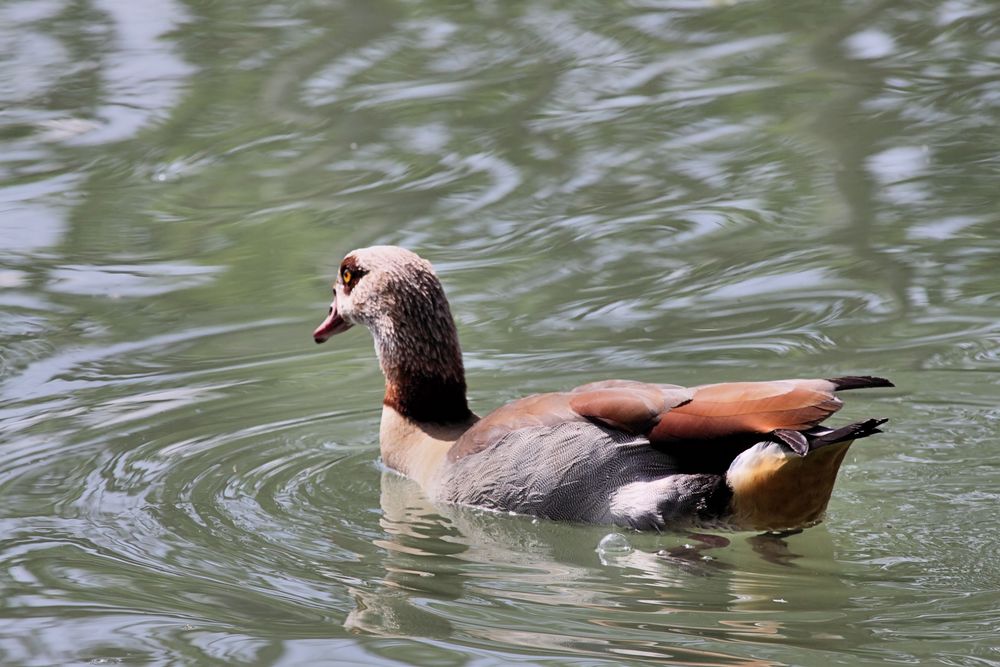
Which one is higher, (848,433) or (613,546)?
(848,433)

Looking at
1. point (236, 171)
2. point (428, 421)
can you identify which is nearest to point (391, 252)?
point (428, 421)

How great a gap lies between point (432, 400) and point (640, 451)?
143cm

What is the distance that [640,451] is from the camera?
6.68 m

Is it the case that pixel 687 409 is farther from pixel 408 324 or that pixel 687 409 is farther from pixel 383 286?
pixel 383 286

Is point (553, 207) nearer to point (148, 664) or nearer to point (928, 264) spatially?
point (928, 264)

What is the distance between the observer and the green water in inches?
230

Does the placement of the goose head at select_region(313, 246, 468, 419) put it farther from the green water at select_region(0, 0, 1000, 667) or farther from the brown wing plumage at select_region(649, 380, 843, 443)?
the brown wing plumage at select_region(649, 380, 843, 443)

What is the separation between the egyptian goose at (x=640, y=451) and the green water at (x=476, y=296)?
15 centimetres

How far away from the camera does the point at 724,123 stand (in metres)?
12.2

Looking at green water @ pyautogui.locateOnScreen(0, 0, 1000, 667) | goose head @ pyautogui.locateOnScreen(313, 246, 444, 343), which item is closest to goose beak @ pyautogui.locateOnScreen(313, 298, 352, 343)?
goose head @ pyautogui.locateOnScreen(313, 246, 444, 343)

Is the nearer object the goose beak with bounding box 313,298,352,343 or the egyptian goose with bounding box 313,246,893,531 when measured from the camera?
the egyptian goose with bounding box 313,246,893,531

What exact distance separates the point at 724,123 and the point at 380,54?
11.0ft

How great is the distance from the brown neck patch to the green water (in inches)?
13.4

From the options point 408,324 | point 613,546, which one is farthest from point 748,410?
point 408,324
